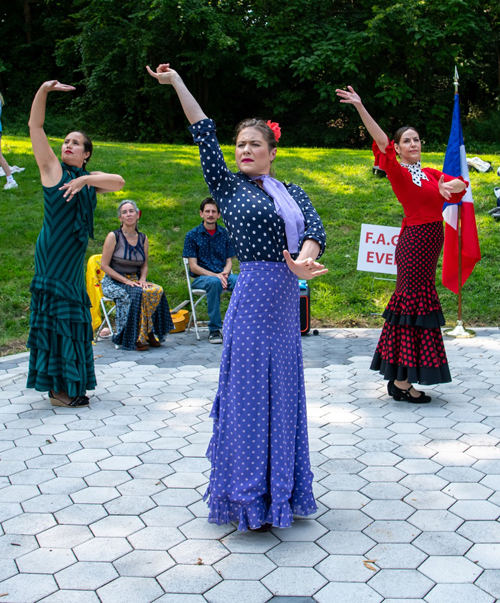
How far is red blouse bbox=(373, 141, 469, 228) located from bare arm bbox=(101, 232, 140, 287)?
11.5ft

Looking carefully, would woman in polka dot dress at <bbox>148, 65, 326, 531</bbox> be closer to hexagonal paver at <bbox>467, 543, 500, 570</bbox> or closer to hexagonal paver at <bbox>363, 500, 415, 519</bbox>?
hexagonal paver at <bbox>363, 500, 415, 519</bbox>

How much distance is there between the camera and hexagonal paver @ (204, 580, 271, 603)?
282cm

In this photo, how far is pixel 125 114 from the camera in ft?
84.5

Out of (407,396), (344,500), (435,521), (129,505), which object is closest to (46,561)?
(129,505)

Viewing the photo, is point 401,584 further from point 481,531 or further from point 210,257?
point 210,257

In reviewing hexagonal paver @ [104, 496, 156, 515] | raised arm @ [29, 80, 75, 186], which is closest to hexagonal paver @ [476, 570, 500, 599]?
hexagonal paver @ [104, 496, 156, 515]

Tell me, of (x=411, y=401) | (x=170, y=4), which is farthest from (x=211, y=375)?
(x=170, y=4)

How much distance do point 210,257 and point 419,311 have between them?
11.7 ft

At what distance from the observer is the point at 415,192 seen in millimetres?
5156

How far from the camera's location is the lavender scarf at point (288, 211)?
3.20m

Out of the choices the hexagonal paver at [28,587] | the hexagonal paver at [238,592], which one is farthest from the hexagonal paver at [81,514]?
the hexagonal paver at [238,592]

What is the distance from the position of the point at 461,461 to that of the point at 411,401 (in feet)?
4.09

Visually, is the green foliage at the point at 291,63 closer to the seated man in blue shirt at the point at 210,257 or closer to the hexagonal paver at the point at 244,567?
the seated man in blue shirt at the point at 210,257

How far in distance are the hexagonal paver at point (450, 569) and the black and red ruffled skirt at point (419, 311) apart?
7.58 ft
